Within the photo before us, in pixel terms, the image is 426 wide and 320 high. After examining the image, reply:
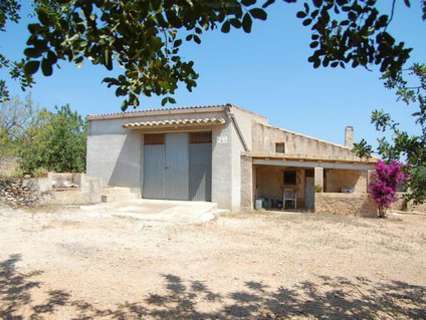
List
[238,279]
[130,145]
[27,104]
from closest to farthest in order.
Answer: [238,279] → [130,145] → [27,104]

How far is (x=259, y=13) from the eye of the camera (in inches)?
75.0

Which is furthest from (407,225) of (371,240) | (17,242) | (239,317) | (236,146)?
(17,242)

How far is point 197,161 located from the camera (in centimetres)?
1518

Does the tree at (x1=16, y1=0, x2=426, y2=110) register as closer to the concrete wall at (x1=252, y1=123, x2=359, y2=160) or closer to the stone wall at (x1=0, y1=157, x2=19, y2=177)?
the concrete wall at (x1=252, y1=123, x2=359, y2=160)

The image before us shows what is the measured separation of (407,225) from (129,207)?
1032 centimetres

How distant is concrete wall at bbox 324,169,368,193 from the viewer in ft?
53.8

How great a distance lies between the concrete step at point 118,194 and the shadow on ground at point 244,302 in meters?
9.67

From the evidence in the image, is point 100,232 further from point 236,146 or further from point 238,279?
point 236,146

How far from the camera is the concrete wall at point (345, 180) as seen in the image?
16391 mm

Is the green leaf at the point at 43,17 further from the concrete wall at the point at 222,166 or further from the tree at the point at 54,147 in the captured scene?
the tree at the point at 54,147

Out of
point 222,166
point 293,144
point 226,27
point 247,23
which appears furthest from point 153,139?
point 247,23

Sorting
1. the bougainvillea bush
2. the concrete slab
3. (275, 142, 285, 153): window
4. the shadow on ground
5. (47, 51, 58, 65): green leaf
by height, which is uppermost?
(275, 142, 285, 153): window

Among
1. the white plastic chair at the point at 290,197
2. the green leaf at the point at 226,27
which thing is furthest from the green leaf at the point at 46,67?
the white plastic chair at the point at 290,197

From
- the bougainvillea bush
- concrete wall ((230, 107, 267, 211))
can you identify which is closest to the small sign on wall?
concrete wall ((230, 107, 267, 211))
